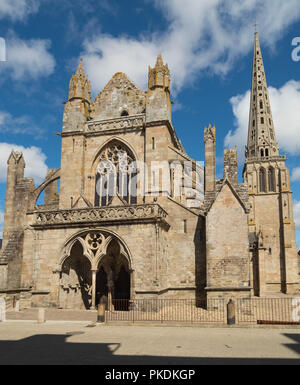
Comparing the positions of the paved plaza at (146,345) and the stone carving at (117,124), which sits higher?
the stone carving at (117,124)

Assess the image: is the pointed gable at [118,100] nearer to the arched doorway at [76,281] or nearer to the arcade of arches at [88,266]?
the arcade of arches at [88,266]

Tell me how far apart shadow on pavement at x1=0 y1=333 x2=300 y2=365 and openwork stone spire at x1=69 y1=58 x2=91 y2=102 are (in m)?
19.4

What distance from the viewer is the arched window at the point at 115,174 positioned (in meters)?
24.4

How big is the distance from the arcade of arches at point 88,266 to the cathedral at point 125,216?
2.4 inches

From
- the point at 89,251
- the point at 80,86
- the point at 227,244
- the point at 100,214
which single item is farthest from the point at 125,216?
the point at 80,86

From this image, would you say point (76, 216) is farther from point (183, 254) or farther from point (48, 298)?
point (183, 254)

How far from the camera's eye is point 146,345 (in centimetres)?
957

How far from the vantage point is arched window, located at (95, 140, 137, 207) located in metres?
24.4

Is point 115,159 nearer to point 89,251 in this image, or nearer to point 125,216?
point 125,216

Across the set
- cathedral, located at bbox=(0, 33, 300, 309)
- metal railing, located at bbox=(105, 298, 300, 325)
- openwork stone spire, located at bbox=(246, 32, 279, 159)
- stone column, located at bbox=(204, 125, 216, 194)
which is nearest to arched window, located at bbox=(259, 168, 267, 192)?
openwork stone spire, located at bbox=(246, 32, 279, 159)

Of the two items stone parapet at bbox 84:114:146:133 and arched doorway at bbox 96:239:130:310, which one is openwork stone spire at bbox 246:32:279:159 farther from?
arched doorway at bbox 96:239:130:310

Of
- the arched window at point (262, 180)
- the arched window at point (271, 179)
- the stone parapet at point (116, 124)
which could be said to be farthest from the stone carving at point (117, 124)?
the arched window at point (271, 179)
